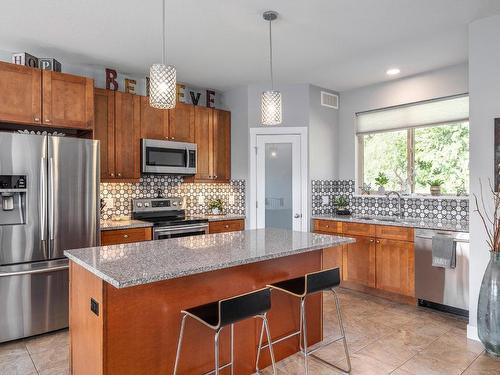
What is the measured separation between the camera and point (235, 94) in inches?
204

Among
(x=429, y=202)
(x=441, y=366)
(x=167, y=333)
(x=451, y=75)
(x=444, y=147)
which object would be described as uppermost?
(x=451, y=75)

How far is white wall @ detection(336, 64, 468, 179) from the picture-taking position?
13.6 ft

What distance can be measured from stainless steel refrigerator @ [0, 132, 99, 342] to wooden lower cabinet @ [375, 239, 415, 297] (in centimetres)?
319

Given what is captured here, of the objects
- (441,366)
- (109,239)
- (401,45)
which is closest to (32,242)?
(109,239)

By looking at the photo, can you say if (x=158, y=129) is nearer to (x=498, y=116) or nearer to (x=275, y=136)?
(x=275, y=136)

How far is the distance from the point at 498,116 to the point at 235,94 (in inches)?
129

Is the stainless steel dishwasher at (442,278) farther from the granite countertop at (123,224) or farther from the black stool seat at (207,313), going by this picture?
the granite countertop at (123,224)

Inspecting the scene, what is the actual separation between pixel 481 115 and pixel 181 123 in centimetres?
336

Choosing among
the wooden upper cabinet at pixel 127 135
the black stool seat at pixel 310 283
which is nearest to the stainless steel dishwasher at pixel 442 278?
the black stool seat at pixel 310 283

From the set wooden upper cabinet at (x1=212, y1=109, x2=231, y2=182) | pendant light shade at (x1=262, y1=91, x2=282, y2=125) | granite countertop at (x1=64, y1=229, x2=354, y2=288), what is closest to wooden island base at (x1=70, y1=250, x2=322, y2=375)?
granite countertop at (x1=64, y1=229, x2=354, y2=288)

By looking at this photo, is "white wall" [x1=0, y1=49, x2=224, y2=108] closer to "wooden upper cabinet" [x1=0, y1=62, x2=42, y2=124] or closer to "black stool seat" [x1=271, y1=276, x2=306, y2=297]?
"wooden upper cabinet" [x1=0, y1=62, x2=42, y2=124]

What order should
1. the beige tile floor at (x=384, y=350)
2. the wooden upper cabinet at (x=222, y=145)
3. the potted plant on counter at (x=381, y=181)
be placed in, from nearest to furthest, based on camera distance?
the beige tile floor at (x=384, y=350) < the potted plant on counter at (x=381, y=181) < the wooden upper cabinet at (x=222, y=145)

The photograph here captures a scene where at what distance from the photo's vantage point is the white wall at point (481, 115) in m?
2.99

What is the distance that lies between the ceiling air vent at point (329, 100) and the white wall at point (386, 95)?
0.31ft
